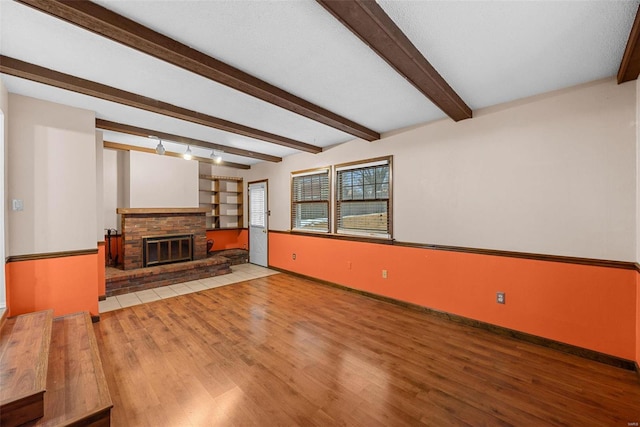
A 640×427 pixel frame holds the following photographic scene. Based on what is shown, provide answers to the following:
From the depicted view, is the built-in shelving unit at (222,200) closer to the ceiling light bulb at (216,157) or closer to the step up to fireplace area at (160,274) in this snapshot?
the ceiling light bulb at (216,157)

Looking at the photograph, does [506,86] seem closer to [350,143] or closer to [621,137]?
[621,137]

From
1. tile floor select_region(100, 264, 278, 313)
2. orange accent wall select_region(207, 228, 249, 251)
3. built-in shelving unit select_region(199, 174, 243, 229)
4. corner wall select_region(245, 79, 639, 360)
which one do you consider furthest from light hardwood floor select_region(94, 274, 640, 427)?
built-in shelving unit select_region(199, 174, 243, 229)

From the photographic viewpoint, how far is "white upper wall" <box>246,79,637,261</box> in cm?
227

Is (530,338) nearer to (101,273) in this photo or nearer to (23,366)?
(23,366)

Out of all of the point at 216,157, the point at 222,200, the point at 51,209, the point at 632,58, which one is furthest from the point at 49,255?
the point at 632,58

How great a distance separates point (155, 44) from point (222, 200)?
5518 mm

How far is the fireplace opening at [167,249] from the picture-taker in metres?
5.02

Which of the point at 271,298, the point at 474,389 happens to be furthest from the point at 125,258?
the point at 474,389

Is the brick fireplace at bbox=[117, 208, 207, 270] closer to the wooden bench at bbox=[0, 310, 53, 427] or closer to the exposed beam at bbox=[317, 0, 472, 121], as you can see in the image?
the wooden bench at bbox=[0, 310, 53, 427]

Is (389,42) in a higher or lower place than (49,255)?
higher

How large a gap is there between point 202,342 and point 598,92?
447 centimetres

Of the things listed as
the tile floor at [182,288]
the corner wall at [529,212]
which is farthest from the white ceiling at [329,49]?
the tile floor at [182,288]

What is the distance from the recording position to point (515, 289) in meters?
2.78

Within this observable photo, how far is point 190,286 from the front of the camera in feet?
15.4
